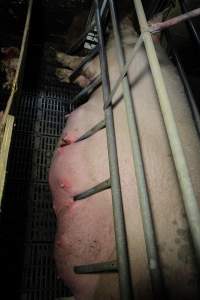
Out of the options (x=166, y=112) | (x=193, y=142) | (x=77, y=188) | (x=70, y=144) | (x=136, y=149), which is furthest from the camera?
(x=70, y=144)

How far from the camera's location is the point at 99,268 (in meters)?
1.83

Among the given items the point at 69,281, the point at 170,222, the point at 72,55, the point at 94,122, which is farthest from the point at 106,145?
the point at 72,55

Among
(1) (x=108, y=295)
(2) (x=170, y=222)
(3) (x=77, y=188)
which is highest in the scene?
(3) (x=77, y=188)

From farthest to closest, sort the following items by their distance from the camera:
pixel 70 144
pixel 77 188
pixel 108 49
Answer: pixel 108 49, pixel 70 144, pixel 77 188

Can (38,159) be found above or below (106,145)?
above

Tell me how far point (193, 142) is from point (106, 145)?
0.67 meters

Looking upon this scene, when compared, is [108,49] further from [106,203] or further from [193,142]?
[106,203]

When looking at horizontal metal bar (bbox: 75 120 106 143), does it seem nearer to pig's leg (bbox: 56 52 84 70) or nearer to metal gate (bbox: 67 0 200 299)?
metal gate (bbox: 67 0 200 299)

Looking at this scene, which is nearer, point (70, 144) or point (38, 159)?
point (70, 144)

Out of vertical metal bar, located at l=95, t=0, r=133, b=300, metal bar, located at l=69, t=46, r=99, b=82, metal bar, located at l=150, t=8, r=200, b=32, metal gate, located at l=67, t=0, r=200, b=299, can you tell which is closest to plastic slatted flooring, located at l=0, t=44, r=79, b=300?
metal bar, located at l=69, t=46, r=99, b=82

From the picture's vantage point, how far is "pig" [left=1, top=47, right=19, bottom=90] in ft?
11.8

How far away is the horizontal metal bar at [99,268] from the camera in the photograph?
178 centimetres

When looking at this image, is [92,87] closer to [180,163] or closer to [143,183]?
[143,183]

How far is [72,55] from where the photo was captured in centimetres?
405
